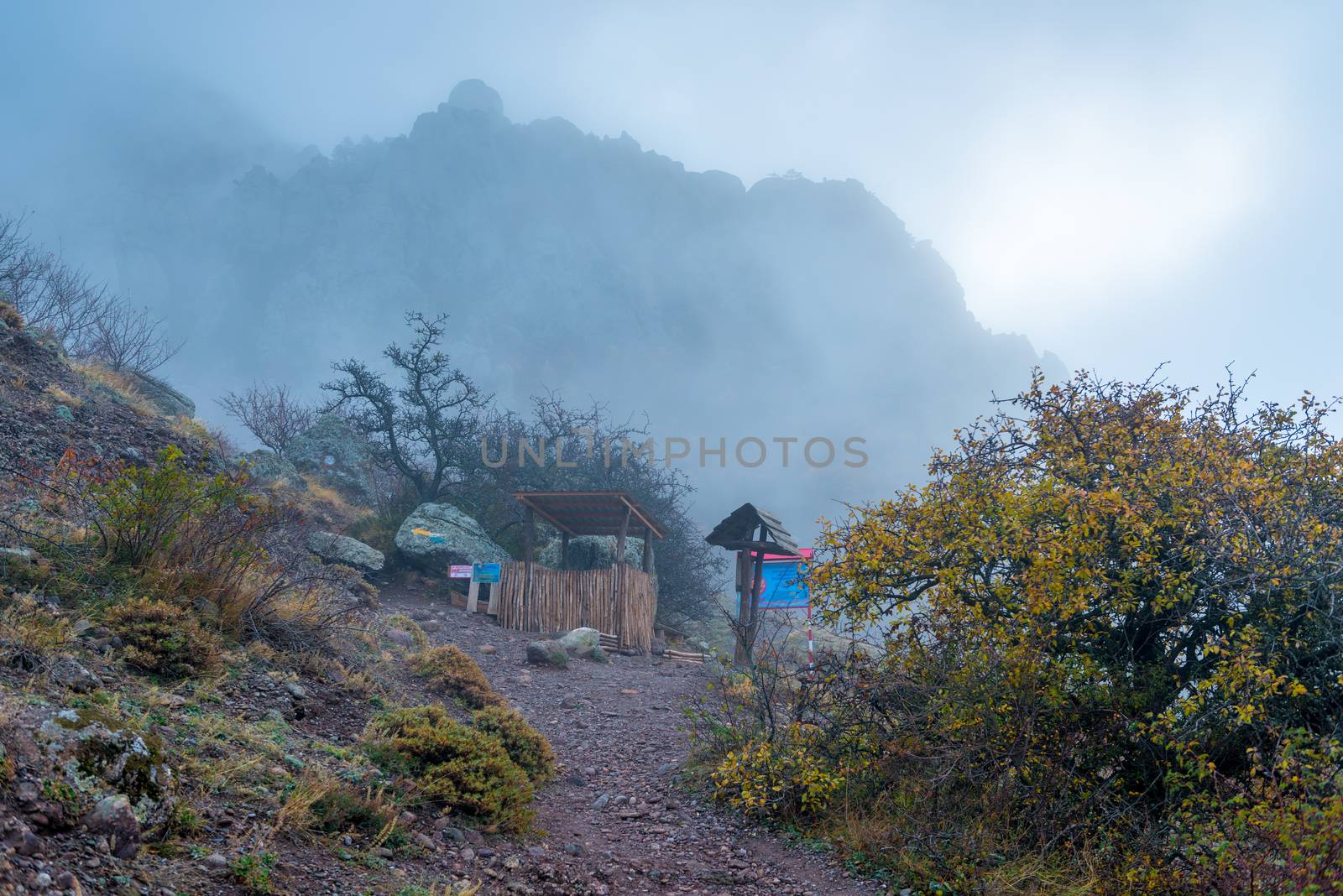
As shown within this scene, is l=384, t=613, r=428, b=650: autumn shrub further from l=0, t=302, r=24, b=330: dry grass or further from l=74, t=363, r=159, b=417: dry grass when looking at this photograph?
l=0, t=302, r=24, b=330: dry grass

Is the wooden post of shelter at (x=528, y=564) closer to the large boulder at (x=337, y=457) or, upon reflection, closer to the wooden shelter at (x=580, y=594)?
the wooden shelter at (x=580, y=594)

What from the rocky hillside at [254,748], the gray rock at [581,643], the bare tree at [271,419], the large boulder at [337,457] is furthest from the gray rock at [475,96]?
the rocky hillside at [254,748]

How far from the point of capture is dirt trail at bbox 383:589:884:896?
447cm

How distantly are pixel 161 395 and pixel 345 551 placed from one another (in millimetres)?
5318

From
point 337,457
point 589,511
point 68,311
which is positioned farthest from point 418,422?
point 68,311

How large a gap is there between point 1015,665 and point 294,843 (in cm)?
392

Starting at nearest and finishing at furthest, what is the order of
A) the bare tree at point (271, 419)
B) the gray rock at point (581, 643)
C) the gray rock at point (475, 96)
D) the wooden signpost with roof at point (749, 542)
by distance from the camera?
the gray rock at point (581, 643), the wooden signpost with roof at point (749, 542), the bare tree at point (271, 419), the gray rock at point (475, 96)

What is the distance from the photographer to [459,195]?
103000 millimetres

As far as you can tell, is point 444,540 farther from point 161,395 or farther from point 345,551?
point 161,395

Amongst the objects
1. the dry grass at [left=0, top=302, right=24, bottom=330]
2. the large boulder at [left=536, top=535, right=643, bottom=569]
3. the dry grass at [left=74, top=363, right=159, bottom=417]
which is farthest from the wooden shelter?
the dry grass at [left=0, top=302, right=24, bottom=330]

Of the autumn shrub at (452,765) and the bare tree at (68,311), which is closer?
the autumn shrub at (452,765)

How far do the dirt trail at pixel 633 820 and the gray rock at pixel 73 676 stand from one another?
231cm

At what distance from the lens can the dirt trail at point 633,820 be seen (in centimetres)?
447

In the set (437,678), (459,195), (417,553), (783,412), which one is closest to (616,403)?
(783,412)
